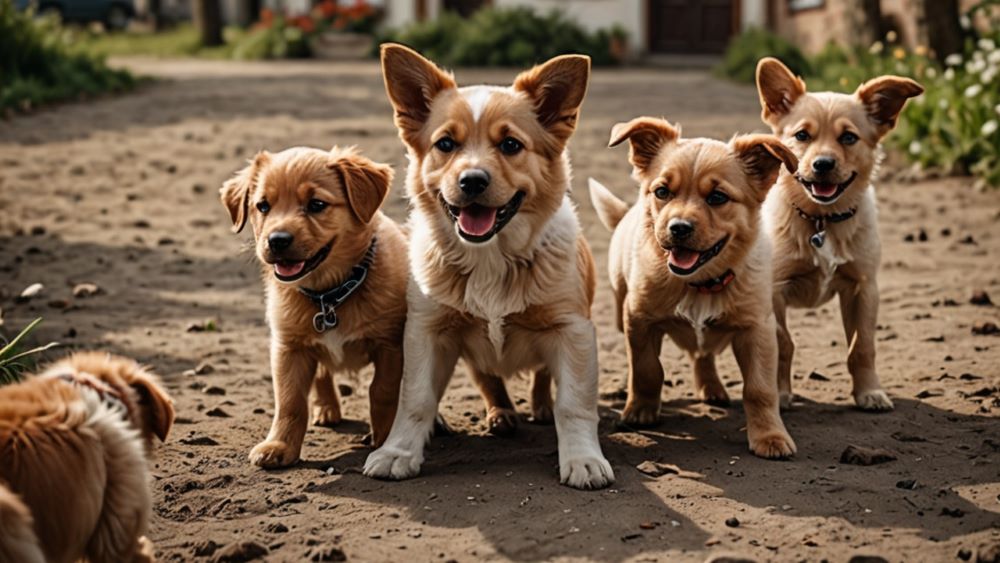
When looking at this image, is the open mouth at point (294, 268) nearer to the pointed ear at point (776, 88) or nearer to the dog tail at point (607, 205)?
the dog tail at point (607, 205)

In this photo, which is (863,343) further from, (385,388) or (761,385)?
(385,388)

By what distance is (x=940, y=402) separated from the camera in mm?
5977

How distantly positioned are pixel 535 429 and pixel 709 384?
42.7 inches

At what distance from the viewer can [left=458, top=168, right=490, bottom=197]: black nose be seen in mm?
4820

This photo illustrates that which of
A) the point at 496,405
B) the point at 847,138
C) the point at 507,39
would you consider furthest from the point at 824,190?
the point at 507,39

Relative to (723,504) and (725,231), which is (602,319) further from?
(723,504)

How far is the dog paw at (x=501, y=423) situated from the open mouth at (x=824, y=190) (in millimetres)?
2071

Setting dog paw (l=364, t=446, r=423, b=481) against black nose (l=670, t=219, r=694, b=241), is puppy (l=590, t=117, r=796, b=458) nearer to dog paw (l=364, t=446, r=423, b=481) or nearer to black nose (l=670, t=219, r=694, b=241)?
black nose (l=670, t=219, r=694, b=241)

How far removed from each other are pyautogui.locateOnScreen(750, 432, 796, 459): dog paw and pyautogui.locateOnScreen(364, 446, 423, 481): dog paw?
5.24ft

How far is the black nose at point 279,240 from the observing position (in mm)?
4965

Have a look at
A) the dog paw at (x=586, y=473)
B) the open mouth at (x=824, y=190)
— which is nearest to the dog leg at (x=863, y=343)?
the open mouth at (x=824, y=190)

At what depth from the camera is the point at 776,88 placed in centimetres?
632

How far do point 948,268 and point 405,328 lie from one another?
5.35 metres

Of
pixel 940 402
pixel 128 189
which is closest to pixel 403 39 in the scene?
pixel 128 189
